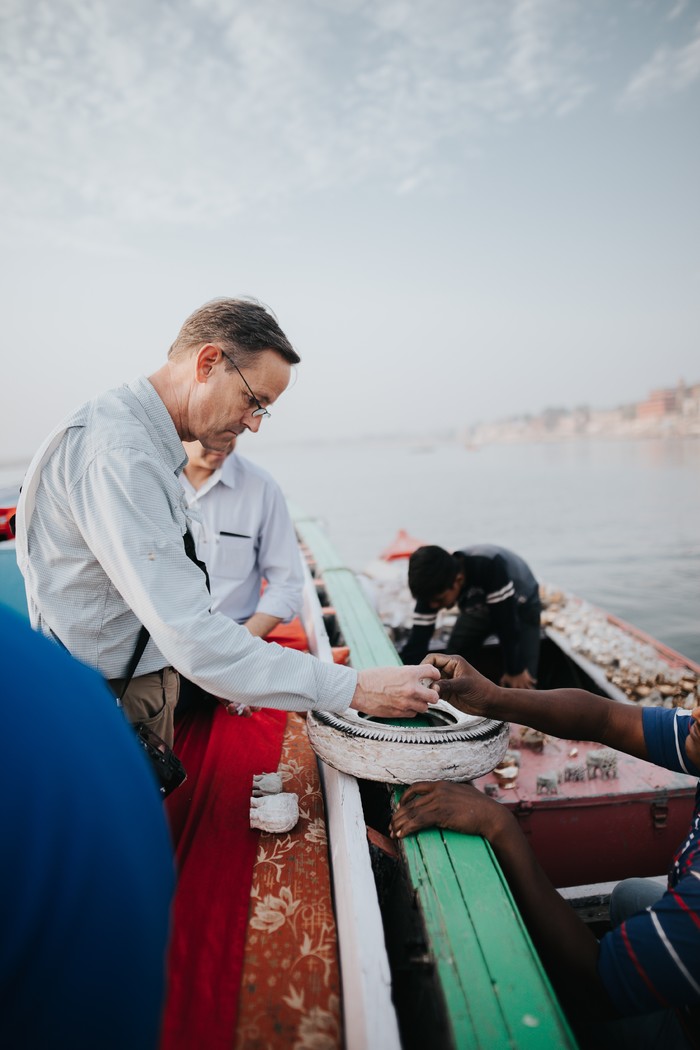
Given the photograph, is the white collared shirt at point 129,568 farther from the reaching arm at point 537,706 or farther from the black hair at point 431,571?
the black hair at point 431,571

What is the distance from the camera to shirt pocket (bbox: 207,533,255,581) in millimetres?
3082

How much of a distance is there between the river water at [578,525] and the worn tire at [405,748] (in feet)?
26.8

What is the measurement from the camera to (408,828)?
62.2 inches

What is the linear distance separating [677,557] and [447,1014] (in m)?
15.5

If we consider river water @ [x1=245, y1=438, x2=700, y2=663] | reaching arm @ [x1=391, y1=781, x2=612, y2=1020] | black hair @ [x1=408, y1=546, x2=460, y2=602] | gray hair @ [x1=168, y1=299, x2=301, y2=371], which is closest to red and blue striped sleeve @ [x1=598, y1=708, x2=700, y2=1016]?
reaching arm @ [x1=391, y1=781, x2=612, y2=1020]

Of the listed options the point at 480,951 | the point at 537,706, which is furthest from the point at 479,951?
the point at 537,706

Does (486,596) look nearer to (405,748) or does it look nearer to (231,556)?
(231,556)

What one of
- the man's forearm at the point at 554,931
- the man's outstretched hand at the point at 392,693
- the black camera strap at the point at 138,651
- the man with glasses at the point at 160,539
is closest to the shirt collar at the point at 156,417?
the man with glasses at the point at 160,539

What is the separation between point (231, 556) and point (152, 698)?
1336 mm

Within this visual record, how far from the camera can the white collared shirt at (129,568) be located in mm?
1393

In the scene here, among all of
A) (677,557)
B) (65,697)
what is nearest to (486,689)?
(65,697)

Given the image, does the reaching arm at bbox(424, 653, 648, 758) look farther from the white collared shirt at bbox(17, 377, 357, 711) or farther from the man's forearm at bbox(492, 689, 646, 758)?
the white collared shirt at bbox(17, 377, 357, 711)

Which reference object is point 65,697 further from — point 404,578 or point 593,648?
point 404,578

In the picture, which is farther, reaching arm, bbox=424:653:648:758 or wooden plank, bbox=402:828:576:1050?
reaching arm, bbox=424:653:648:758
